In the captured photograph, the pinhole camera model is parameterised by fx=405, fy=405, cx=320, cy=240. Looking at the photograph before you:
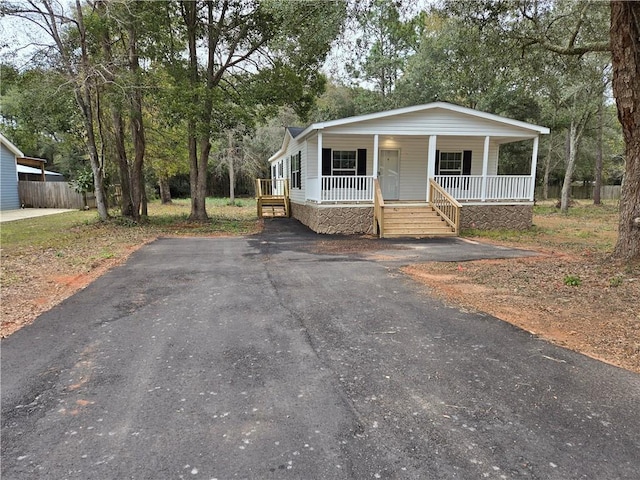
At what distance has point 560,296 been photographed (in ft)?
18.1

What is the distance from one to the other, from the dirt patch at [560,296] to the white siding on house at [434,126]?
20.9 ft

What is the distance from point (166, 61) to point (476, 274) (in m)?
12.3

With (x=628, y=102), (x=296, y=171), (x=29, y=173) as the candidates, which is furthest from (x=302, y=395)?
(x=29, y=173)

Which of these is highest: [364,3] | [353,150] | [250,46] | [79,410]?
[250,46]

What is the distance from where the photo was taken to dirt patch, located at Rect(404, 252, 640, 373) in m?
4.08

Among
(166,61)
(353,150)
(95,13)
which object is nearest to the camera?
(95,13)

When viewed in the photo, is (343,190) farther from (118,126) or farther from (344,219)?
→ (118,126)

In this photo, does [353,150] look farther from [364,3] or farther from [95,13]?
[95,13]

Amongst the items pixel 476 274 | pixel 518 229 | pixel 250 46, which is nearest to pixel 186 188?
pixel 250 46

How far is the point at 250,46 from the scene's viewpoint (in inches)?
583

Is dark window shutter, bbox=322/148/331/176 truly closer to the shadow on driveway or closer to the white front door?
the white front door

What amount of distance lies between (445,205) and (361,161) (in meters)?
3.59

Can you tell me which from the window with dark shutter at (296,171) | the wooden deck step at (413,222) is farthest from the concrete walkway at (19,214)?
the wooden deck step at (413,222)

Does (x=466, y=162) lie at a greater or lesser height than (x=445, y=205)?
greater
